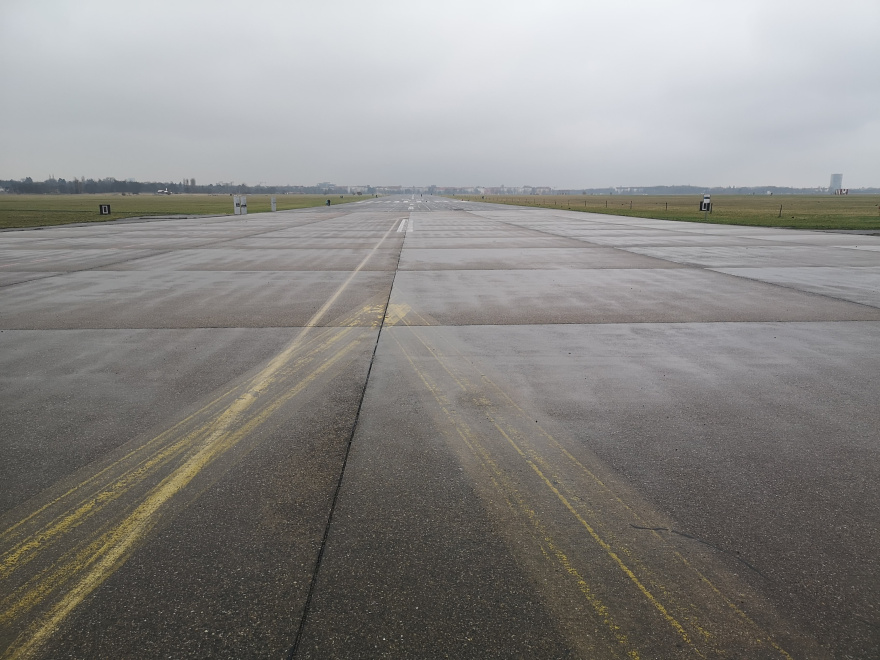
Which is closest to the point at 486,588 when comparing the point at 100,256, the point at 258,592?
the point at 258,592

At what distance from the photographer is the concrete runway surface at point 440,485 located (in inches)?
106

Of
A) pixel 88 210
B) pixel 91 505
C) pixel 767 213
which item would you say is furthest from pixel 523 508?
pixel 88 210

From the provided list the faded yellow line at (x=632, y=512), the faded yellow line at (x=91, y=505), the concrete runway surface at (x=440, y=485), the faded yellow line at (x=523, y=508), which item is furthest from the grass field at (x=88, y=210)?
the faded yellow line at (x=523, y=508)

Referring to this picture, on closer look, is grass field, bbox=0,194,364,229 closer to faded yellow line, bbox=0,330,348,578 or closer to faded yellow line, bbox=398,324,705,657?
faded yellow line, bbox=0,330,348,578

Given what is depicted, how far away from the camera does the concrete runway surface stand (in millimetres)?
2695

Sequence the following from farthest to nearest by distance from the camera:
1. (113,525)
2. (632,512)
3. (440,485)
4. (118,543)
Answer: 1. (440,485)
2. (632,512)
3. (113,525)
4. (118,543)

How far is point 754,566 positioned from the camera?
309 cm

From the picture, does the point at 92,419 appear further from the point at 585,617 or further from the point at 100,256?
the point at 100,256

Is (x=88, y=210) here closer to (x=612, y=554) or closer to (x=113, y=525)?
(x=113, y=525)

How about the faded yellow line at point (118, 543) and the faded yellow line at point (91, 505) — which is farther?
the faded yellow line at point (91, 505)

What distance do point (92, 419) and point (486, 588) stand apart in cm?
406

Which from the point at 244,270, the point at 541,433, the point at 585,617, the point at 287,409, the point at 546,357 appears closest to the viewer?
the point at 585,617

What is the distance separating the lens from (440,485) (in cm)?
393

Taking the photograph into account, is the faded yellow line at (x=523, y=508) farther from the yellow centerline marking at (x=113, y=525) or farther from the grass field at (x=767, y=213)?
the grass field at (x=767, y=213)
